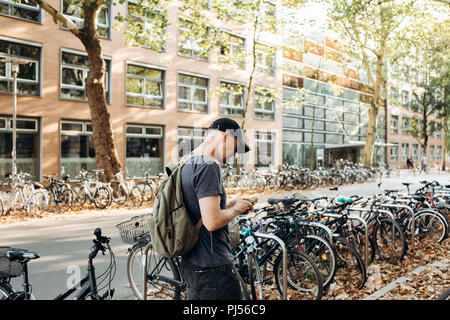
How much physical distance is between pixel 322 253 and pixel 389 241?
1.87m

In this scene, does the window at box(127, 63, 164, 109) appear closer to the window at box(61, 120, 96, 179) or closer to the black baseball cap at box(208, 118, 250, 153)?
the window at box(61, 120, 96, 179)

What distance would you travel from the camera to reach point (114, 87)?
724 inches

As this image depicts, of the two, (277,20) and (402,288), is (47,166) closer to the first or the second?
(277,20)

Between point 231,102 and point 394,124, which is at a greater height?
point 394,124

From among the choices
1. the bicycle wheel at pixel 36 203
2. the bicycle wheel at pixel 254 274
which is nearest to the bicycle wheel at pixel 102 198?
the bicycle wheel at pixel 36 203

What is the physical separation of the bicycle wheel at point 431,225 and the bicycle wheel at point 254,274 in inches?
178

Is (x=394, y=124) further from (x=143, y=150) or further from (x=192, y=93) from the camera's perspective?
(x=143, y=150)

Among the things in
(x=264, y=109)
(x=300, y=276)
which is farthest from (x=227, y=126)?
(x=264, y=109)

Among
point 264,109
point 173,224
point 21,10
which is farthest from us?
point 264,109

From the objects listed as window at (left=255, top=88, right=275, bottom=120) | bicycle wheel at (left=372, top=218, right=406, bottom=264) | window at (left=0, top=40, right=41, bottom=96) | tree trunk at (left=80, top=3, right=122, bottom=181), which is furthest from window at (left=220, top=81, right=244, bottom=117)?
bicycle wheel at (left=372, top=218, right=406, bottom=264)

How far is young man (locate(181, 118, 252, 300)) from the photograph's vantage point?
2109 millimetres

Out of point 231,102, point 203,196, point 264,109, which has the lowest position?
point 203,196

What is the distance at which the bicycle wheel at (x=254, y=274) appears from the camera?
357 centimetres

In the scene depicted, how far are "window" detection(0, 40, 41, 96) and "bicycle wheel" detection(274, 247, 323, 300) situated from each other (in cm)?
1438
